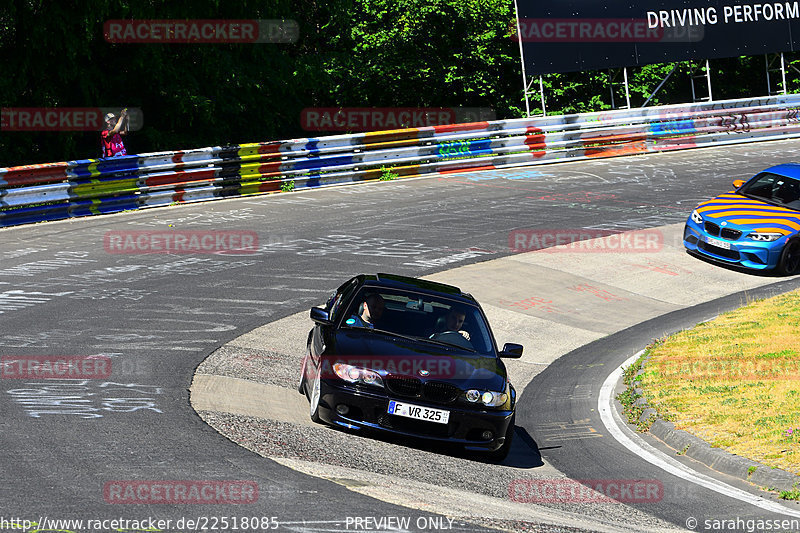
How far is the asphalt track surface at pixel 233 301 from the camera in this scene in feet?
22.7

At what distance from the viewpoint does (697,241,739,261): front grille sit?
1717 centimetres

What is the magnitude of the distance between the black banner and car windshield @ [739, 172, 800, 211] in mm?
10199

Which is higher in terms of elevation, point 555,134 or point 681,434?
point 555,134

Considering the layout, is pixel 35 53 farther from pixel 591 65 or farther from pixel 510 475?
pixel 510 475

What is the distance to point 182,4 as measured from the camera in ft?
75.7

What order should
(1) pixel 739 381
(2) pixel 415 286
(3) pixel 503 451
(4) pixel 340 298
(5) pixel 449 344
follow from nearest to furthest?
1. (3) pixel 503 451
2. (5) pixel 449 344
3. (2) pixel 415 286
4. (4) pixel 340 298
5. (1) pixel 739 381

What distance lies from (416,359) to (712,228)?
10.2 meters

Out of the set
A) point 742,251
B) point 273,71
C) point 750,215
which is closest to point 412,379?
point 742,251

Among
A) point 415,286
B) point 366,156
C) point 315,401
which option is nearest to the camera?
point 315,401

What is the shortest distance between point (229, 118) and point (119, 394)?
17733 millimetres

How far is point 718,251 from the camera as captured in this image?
1739cm

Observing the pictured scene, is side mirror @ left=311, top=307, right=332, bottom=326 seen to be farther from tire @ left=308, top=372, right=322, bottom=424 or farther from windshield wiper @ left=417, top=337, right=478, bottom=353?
windshield wiper @ left=417, top=337, right=478, bottom=353

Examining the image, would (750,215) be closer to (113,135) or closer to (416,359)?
(416,359)

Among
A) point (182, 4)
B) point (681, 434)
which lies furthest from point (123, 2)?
point (681, 434)
